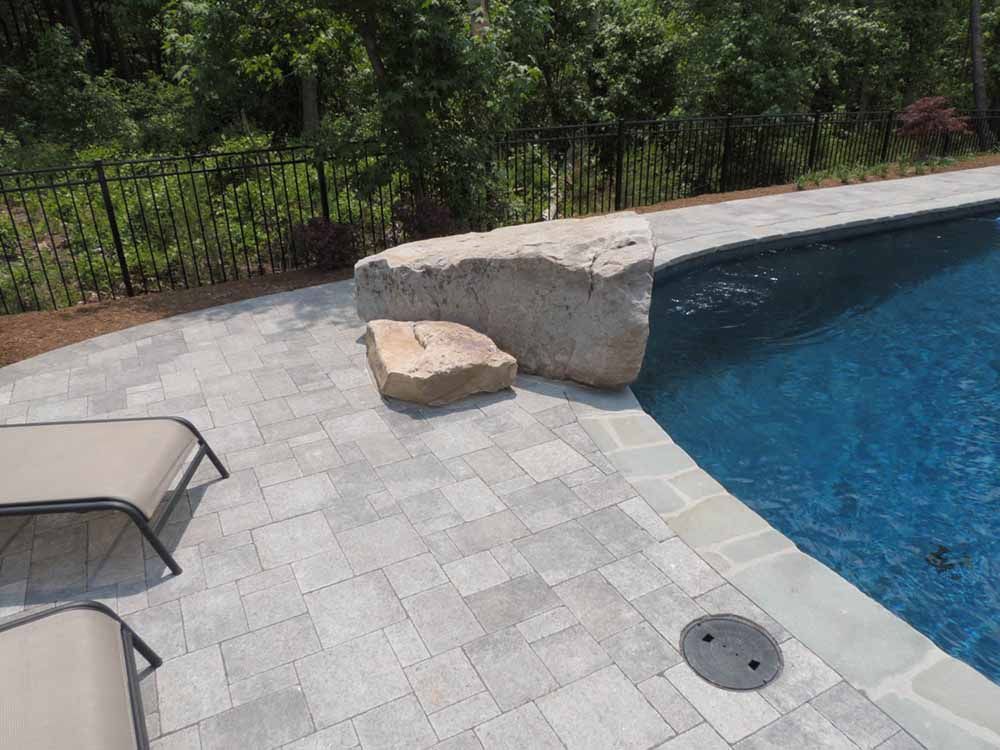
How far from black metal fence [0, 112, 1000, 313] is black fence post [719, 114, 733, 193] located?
29 millimetres

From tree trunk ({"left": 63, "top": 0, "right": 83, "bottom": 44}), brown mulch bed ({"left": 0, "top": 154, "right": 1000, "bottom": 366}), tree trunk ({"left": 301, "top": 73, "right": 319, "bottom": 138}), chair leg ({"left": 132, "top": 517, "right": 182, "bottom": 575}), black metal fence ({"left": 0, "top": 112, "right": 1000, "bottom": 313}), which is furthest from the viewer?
tree trunk ({"left": 63, "top": 0, "right": 83, "bottom": 44})

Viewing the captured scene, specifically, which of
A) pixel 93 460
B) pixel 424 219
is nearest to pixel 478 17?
pixel 424 219

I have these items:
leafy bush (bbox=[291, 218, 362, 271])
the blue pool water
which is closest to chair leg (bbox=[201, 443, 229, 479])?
the blue pool water

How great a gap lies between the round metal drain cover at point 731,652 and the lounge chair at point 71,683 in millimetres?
2019

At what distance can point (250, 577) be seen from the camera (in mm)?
3217

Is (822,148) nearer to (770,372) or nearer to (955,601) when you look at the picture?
(770,372)

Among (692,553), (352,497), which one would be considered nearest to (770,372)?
(692,553)

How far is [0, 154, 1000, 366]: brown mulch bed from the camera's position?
6191 millimetres

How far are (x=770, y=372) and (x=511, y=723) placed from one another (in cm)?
437

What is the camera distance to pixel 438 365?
4656 millimetres

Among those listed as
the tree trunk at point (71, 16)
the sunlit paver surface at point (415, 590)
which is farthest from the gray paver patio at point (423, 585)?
the tree trunk at point (71, 16)

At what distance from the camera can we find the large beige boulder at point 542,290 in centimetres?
473

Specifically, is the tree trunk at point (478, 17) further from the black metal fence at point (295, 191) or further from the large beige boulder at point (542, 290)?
the large beige boulder at point (542, 290)

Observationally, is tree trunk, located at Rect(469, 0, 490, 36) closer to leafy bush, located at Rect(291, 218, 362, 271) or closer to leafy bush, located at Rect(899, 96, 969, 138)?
leafy bush, located at Rect(291, 218, 362, 271)
